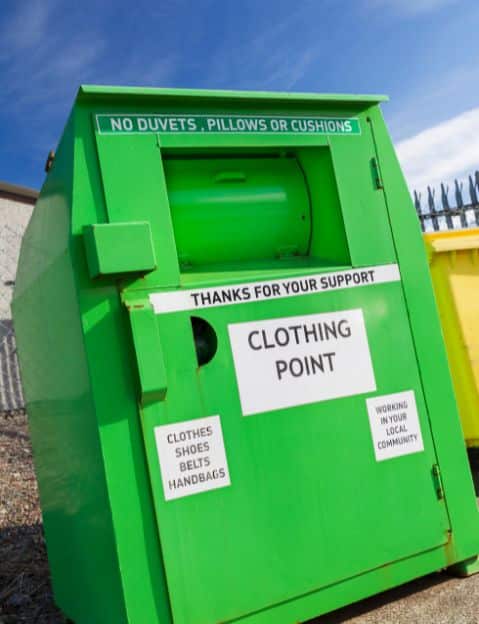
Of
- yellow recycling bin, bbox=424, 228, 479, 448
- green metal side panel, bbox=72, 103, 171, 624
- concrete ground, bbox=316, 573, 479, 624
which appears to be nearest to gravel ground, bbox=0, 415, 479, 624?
concrete ground, bbox=316, 573, 479, 624

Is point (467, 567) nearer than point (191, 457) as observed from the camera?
No

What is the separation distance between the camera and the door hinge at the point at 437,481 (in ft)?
7.90

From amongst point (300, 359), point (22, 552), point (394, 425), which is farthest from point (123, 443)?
point (22, 552)

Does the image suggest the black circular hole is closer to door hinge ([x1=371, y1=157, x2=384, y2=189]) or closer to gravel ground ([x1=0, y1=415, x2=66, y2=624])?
door hinge ([x1=371, y1=157, x2=384, y2=189])

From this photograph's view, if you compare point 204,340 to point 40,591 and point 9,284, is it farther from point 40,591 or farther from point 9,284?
point 9,284

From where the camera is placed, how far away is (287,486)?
2.14 metres

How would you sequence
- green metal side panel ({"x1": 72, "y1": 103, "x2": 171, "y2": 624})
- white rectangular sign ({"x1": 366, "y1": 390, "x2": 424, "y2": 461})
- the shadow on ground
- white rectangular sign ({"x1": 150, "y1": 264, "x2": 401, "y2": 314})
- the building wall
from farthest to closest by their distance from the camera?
the building wall
the shadow on ground
white rectangular sign ({"x1": 366, "y1": 390, "x2": 424, "y2": 461})
white rectangular sign ({"x1": 150, "y1": 264, "x2": 401, "y2": 314})
green metal side panel ({"x1": 72, "y1": 103, "x2": 171, "y2": 624})

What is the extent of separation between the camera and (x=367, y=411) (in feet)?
7.60

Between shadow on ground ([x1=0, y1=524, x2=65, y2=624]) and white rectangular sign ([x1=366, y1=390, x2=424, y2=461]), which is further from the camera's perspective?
shadow on ground ([x1=0, y1=524, x2=65, y2=624])

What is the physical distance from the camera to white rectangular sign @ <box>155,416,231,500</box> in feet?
6.57

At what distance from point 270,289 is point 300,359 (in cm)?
25

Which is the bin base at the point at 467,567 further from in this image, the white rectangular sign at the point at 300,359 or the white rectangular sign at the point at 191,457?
the white rectangular sign at the point at 191,457

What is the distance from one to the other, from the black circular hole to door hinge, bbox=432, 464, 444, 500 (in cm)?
94

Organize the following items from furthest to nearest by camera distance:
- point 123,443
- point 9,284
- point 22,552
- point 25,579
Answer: point 9,284 < point 22,552 < point 25,579 < point 123,443
